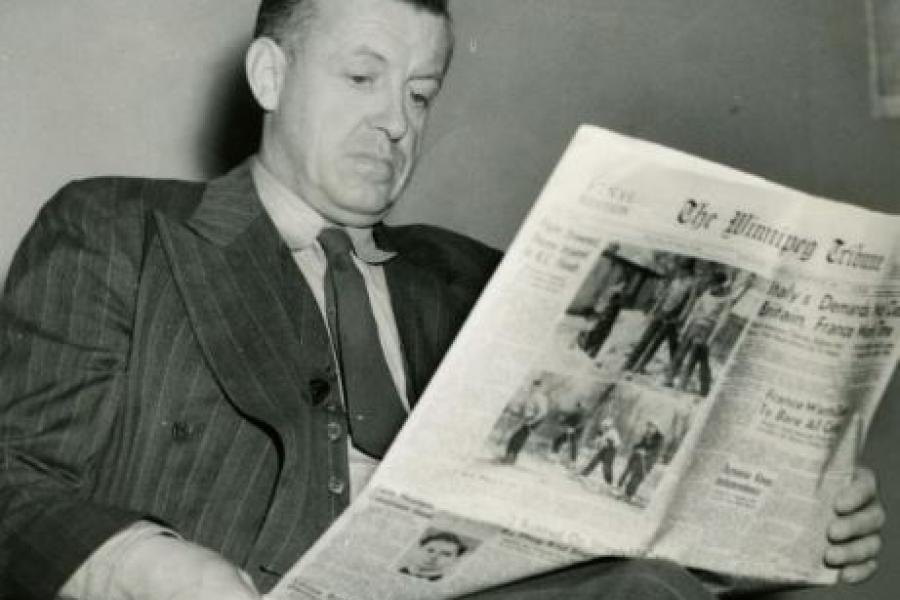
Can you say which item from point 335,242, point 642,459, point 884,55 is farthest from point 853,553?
point 884,55

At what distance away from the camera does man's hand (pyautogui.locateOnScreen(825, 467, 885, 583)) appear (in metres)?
1.07

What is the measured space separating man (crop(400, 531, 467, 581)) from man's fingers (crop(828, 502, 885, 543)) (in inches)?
14.4

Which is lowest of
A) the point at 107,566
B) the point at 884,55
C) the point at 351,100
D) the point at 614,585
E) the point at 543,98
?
the point at 107,566

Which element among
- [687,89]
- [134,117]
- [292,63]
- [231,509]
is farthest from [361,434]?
[687,89]

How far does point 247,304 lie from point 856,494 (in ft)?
1.80

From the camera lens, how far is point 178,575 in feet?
2.78

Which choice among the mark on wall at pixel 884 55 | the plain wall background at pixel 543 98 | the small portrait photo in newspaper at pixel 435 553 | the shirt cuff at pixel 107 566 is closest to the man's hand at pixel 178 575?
the shirt cuff at pixel 107 566

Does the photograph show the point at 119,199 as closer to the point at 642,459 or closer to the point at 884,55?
the point at 642,459

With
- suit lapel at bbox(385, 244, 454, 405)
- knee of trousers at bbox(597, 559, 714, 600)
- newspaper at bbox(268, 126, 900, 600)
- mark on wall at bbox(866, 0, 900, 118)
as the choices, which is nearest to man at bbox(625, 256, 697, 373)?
newspaper at bbox(268, 126, 900, 600)

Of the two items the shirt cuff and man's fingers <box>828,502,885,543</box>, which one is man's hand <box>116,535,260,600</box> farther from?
man's fingers <box>828,502,885,543</box>

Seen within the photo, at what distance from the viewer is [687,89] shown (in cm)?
184

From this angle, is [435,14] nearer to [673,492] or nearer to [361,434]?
[361,434]

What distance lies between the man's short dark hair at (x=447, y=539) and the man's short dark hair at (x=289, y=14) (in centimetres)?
59

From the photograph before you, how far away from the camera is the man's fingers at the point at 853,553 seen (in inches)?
42.0
